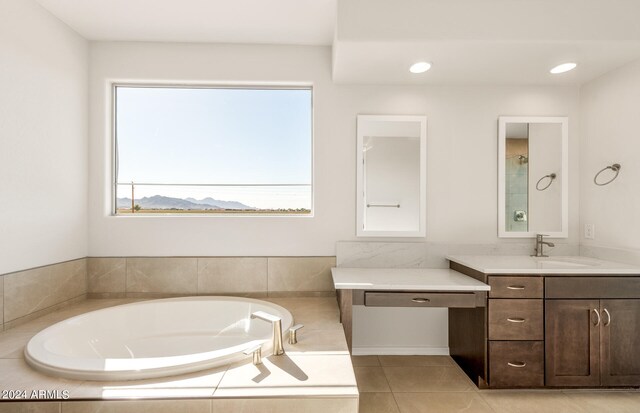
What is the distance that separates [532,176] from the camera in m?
2.73

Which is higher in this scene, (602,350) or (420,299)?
(420,299)

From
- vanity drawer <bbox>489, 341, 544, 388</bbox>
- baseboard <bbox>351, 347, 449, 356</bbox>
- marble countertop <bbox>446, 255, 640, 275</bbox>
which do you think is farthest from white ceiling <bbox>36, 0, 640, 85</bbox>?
baseboard <bbox>351, 347, 449, 356</bbox>

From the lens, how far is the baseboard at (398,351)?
269cm

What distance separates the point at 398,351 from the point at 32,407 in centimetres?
225

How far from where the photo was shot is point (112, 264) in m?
2.63

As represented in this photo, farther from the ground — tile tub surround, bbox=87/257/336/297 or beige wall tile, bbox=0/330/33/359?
tile tub surround, bbox=87/257/336/297

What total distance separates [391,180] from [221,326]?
1.68 metres

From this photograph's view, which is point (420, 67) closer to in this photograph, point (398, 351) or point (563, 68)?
point (563, 68)

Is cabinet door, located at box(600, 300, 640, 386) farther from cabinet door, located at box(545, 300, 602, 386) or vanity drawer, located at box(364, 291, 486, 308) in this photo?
vanity drawer, located at box(364, 291, 486, 308)

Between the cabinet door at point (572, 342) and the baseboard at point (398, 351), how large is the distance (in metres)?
0.77

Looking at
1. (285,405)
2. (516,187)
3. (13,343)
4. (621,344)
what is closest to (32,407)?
(13,343)

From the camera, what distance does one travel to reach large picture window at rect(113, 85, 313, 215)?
9.16ft

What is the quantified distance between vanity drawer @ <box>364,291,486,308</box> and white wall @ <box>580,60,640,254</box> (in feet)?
4.04

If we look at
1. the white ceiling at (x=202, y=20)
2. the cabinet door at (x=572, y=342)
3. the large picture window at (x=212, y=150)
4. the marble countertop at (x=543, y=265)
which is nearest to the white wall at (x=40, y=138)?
the white ceiling at (x=202, y=20)
